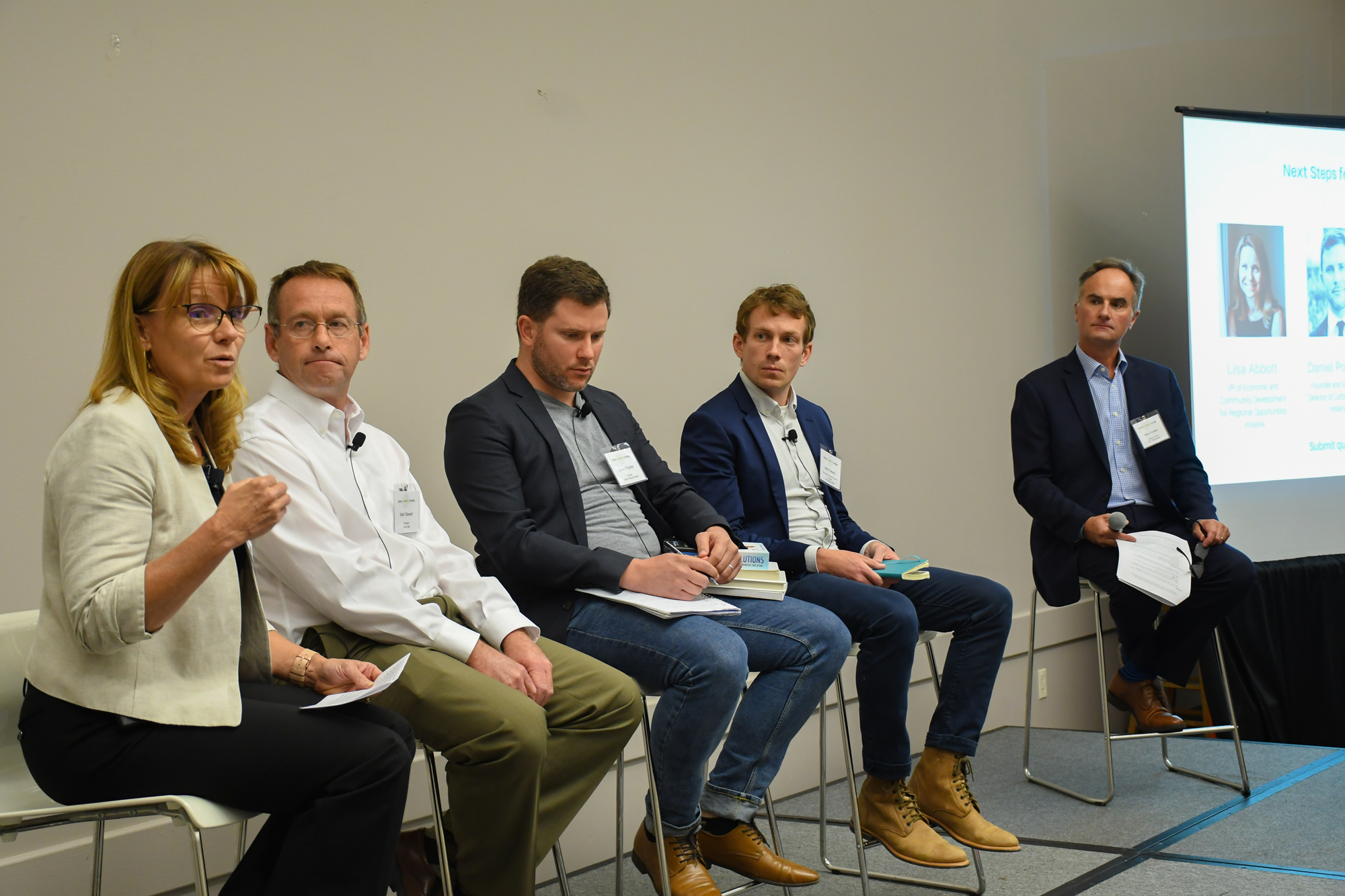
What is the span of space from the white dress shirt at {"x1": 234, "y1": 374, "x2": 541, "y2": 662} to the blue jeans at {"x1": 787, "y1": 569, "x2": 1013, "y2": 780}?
84 centimetres

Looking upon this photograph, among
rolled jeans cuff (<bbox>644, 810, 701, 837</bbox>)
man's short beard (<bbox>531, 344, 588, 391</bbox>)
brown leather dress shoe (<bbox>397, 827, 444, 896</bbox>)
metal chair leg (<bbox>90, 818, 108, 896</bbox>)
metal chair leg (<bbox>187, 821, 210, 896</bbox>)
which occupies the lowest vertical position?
rolled jeans cuff (<bbox>644, 810, 701, 837</bbox>)

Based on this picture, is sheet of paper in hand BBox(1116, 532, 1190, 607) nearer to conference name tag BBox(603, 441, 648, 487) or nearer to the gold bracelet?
conference name tag BBox(603, 441, 648, 487)

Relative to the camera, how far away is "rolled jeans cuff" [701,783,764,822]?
234 centimetres

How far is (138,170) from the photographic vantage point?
2.34 metres

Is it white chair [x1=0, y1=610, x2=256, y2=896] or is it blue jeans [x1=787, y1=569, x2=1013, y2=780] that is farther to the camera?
blue jeans [x1=787, y1=569, x2=1013, y2=780]

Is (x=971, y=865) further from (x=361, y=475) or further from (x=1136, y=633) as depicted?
(x=361, y=475)

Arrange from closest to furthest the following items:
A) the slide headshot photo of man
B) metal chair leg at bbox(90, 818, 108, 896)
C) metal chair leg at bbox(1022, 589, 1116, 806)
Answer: metal chair leg at bbox(90, 818, 108, 896) < metal chair leg at bbox(1022, 589, 1116, 806) < the slide headshot photo of man

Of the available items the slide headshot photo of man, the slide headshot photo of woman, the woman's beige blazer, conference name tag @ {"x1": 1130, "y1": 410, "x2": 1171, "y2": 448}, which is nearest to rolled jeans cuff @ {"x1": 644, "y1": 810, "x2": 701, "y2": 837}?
the woman's beige blazer

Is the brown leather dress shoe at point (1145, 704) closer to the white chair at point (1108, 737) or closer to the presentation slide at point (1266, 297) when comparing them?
the white chair at point (1108, 737)

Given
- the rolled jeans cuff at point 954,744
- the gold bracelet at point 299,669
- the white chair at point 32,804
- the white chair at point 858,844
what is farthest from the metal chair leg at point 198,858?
the rolled jeans cuff at point 954,744

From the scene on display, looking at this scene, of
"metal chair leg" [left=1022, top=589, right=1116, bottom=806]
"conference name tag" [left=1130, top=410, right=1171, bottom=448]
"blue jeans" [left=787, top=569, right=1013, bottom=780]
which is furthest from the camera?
"conference name tag" [left=1130, top=410, right=1171, bottom=448]

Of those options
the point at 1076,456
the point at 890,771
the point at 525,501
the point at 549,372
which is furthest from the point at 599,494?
the point at 1076,456

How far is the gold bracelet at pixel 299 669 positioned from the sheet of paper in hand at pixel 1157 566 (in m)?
2.40

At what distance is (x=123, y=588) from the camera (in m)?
1.45
